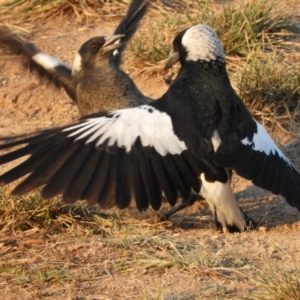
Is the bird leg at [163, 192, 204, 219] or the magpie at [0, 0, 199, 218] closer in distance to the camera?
the bird leg at [163, 192, 204, 219]

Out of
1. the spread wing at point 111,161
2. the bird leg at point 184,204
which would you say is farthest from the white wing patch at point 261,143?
the bird leg at point 184,204

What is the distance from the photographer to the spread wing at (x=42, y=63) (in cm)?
738

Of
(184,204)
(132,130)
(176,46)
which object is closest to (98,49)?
(176,46)

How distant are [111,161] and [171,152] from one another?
373mm

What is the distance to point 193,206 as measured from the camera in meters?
6.73

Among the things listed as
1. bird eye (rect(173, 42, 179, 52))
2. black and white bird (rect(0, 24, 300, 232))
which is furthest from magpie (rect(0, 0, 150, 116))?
black and white bird (rect(0, 24, 300, 232))

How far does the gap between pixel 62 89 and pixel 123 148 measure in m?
2.76

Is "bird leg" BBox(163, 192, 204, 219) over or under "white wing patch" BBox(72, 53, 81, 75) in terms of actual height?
under

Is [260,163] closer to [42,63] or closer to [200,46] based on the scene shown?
[200,46]

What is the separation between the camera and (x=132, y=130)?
5551mm

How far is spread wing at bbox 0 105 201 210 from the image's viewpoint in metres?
5.24

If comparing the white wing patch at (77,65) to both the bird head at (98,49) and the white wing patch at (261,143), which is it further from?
the white wing patch at (261,143)

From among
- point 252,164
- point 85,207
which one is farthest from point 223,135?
point 85,207

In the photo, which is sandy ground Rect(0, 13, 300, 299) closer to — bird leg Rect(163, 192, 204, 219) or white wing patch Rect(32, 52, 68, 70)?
bird leg Rect(163, 192, 204, 219)
